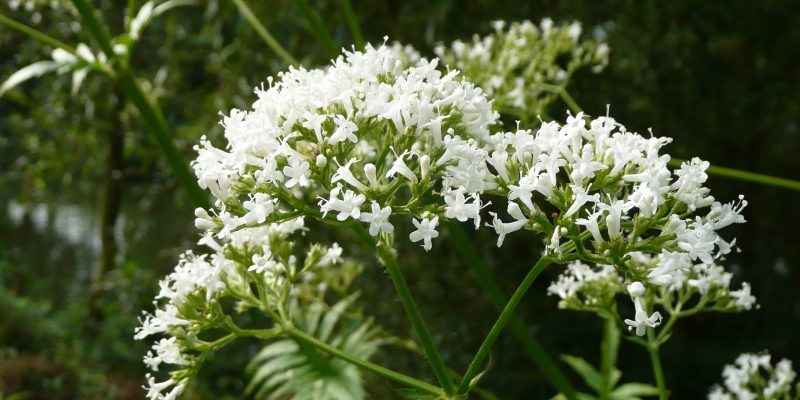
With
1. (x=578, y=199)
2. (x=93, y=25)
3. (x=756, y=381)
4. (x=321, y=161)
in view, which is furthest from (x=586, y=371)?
(x=93, y=25)

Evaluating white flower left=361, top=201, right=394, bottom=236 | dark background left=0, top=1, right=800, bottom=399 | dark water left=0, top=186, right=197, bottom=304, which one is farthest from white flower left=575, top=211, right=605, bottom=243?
dark water left=0, top=186, right=197, bottom=304

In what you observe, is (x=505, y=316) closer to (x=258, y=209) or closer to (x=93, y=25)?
(x=258, y=209)

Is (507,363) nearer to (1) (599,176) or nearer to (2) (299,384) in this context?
(2) (299,384)

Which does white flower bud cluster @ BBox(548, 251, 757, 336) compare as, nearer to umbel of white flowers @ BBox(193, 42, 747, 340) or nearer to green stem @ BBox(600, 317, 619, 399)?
green stem @ BBox(600, 317, 619, 399)

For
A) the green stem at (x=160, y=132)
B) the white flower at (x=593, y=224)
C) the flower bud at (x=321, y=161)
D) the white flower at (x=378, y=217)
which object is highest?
→ the green stem at (x=160, y=132)

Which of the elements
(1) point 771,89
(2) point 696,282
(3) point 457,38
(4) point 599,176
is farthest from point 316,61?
(4) point 599,176

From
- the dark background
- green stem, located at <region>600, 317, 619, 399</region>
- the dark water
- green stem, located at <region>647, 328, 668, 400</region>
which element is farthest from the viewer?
the dark water

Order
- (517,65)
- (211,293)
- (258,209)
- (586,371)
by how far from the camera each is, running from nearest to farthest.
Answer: (258,209)
(211,293)
(586,371)
(517,65)

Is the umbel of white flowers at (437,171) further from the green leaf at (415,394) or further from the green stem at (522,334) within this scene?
the green stem at (522,334)

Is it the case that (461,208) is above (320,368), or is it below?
below

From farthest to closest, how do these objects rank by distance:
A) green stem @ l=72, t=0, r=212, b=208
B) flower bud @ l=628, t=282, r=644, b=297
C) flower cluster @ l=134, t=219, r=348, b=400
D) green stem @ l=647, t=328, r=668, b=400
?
green stem @ l=72, t=0, r=212, b=208, green stem @ l=647, t=328, r=668, b=400, flower cluster @ l=134, t=219, r=348, b=400, flower bud @ l=628, t=282, r=644, b=297

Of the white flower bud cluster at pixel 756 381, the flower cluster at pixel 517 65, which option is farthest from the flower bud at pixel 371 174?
the white flower bud cluster at pixel 756 381
